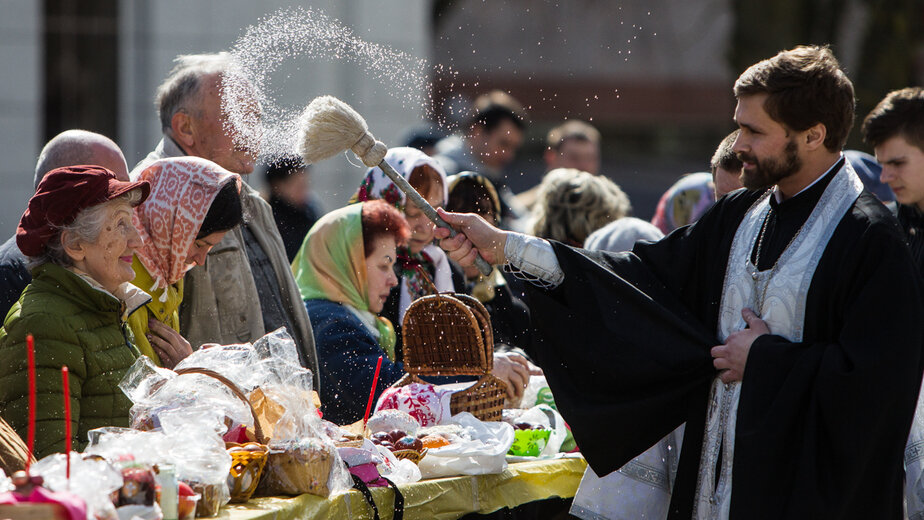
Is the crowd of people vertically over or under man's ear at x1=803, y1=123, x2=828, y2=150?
under

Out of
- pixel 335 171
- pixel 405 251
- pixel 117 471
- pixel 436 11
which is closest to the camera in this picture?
pixel 117 471

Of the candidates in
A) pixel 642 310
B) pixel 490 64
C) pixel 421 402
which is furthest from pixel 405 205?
pixel 490 64

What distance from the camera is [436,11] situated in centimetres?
1642

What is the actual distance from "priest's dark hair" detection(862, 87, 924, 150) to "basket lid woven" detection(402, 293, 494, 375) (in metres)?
2.19

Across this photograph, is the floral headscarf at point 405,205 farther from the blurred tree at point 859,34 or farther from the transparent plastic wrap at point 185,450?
the blurred tree at point 859,34

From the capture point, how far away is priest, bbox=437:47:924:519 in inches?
118

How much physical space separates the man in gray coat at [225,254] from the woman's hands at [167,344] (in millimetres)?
442

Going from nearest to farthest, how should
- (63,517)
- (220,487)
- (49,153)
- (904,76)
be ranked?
Answer: 1. (63,517)
2. (220,487)
3. (49,153)
4. (904,76)

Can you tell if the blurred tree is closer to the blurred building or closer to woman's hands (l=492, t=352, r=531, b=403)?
the blurred building

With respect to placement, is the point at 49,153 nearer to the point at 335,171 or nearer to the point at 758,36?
the point at 335,171

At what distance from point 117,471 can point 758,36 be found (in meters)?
13.5

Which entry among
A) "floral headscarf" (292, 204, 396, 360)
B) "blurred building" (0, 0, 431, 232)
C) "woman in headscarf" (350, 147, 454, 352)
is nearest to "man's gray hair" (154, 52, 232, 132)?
"floral headscarf" (292, 204, 396, 360)

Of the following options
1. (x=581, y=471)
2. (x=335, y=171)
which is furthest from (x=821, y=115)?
(x=335, y=171)

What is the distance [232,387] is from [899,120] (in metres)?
3.37
